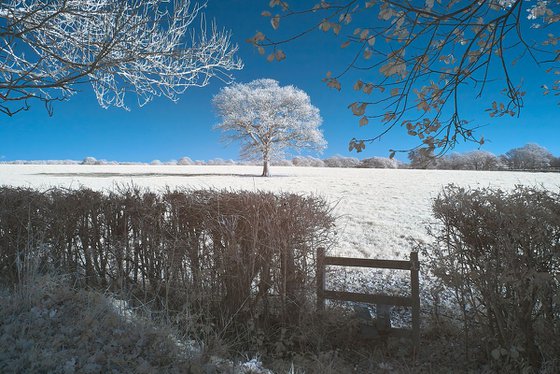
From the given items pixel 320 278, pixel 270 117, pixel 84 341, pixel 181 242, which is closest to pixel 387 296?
pixel 320 278

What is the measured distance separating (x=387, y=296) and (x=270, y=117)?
95.0 ft

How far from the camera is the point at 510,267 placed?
3605 mm

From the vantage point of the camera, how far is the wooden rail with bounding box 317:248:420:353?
473 cm

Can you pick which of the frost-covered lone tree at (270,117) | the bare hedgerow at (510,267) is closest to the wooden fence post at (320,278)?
the bare hedgerow at (510,267)

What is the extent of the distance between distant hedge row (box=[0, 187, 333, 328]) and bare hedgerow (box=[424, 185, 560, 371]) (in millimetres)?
1692

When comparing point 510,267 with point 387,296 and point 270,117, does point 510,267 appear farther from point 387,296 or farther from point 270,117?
point 270,117

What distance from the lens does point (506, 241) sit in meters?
3.56

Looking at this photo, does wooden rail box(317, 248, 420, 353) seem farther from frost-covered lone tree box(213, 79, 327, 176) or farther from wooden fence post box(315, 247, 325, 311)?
frost-covered lone tree box(213, 79, 327, 176)

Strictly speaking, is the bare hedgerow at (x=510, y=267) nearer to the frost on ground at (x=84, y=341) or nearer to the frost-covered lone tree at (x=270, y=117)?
the frost on ground at (x=84, y=341)

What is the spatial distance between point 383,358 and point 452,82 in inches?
141

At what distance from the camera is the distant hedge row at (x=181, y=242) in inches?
184

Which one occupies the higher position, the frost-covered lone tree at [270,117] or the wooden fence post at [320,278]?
the frost-covered lone tree at [270,117]

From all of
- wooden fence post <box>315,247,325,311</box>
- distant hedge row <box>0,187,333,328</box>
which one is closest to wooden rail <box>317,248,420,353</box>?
wooden fence post <box>315,247,325,311</box>

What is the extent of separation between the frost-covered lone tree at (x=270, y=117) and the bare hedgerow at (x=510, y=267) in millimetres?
29294
